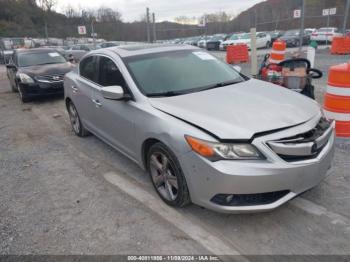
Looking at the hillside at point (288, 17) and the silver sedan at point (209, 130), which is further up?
the hillside at point (288, 17)

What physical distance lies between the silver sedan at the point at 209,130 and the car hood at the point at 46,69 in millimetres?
5110

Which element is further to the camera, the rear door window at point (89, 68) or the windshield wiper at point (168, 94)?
the rear door window at point (89, 68)

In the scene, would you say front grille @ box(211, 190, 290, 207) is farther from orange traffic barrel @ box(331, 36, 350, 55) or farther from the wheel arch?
orange traffic barrel @ box(331, 36, 350, 55)

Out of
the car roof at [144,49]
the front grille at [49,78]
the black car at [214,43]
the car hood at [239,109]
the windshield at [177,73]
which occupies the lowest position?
the front grille at [49,78]

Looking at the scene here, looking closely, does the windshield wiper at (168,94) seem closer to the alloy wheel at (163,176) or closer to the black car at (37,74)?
the alloy wheel at (163,176)

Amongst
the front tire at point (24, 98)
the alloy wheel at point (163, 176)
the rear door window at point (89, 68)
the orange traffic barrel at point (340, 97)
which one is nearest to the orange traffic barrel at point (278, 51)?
the orange traffic barrel at point (340, 97)

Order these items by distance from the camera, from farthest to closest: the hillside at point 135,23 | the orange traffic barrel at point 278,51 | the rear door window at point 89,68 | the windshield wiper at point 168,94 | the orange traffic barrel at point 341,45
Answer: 1. the hillside at point 135,23
2. the orange traffic barrel at point 341,45
3. the orange traffic barrel at point 278,51
4. the rear door window at point 89,68
5. the windshield wiper at point 168,94

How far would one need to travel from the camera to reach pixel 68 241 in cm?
281

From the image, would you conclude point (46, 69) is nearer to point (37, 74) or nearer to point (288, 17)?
point (37, 74)

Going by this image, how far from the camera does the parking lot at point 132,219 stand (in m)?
2.66

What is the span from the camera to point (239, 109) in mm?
2934

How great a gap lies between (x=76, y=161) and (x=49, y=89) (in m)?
4.72

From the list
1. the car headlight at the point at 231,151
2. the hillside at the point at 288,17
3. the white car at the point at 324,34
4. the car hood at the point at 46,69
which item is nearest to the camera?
the car headlight at the point at 231,151

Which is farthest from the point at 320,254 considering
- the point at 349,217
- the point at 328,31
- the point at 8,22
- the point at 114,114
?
the point at 8,22
